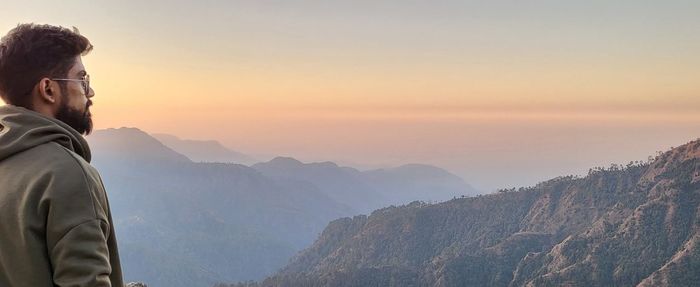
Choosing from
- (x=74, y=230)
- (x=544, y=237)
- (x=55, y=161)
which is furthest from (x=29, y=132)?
(x=544, y=237)

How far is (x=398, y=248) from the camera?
105 metres

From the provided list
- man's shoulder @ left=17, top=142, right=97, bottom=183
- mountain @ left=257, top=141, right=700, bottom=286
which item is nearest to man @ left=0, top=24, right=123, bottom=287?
man's shoulder @ left=17, top=142, right=97, bottom=183

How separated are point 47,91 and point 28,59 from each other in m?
0.14

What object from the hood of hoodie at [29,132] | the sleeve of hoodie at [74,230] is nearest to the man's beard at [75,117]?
the hood of hoodie at [29,132]

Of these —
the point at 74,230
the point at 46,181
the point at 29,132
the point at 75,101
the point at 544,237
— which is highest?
the point at 75,101

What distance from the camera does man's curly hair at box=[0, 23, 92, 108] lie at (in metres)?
2.56

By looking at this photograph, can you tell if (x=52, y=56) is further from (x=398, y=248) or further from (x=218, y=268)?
(x=218, y=268)

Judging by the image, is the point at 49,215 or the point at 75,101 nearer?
the point at 49,215

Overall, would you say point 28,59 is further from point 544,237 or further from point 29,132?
point 544,237

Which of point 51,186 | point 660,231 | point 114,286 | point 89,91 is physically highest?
point 89,91

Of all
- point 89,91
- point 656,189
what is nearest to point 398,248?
point 656,189

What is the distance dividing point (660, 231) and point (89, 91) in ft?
232

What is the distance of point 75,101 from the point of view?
8.70 feet

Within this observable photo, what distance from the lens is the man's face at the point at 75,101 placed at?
2619 mm
